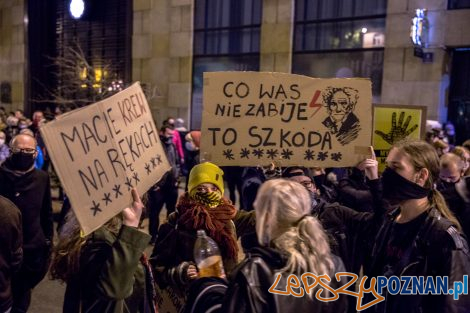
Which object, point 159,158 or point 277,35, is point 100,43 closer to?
point 277,35

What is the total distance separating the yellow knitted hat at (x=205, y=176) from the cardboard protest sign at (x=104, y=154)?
420 millimetres

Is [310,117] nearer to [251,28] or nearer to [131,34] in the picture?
[251,28]

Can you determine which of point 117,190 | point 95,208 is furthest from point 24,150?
point 95,208

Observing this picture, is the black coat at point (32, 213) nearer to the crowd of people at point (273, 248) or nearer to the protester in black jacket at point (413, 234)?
the crowd of people at point (273, 248)

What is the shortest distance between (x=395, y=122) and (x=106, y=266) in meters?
3.05

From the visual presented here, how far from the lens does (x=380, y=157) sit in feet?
14.1

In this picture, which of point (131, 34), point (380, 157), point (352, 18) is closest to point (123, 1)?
point (131, 34)

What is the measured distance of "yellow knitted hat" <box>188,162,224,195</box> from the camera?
3.30m

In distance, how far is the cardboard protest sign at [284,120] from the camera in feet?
11.8

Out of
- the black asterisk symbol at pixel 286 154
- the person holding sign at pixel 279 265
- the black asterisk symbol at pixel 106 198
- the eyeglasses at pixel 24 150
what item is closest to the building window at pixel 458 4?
the black asterisk symbol at pixel 286 154

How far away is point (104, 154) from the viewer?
2.51 m

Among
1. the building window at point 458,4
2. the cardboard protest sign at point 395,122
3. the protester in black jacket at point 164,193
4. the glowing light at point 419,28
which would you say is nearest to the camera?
the cardboard protest sign at point 395,122

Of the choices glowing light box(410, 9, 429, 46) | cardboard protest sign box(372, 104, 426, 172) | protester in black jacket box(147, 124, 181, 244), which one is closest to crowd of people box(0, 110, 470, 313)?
cardboard protest sign box(372, 104, 426, 172)

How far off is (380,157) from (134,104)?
7.86ft
